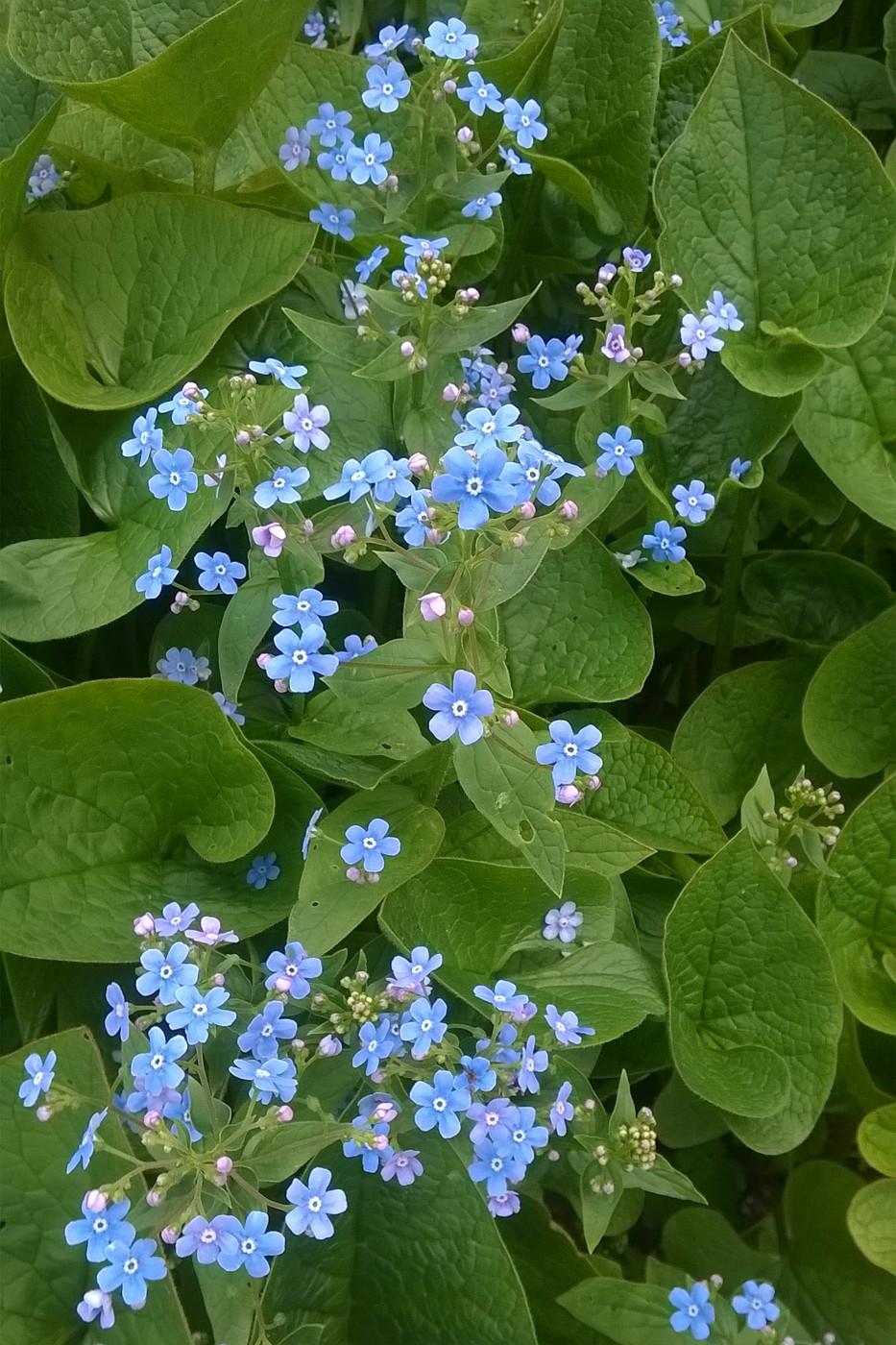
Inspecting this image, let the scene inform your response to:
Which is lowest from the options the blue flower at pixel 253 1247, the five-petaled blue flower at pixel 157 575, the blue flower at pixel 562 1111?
the blue flower at pixel 562 1111

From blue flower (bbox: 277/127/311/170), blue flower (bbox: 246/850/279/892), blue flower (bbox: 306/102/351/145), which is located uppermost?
blue flower (bbox: 306/102/351/145)

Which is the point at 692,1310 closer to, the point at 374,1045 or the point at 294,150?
the point at 374,1045

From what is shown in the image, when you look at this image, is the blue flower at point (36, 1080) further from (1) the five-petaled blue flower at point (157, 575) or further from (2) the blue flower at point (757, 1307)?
(2) the blue flower at point (757, 1307)

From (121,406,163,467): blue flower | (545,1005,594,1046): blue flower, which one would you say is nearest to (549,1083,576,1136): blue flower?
(545,1005,594,1046): blue flower

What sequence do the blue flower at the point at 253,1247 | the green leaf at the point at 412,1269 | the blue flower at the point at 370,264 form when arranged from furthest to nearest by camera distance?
the blue flower at the point at 370,264
the green leaf at the point at 412,1269
the blue flower at the point at 253,1247

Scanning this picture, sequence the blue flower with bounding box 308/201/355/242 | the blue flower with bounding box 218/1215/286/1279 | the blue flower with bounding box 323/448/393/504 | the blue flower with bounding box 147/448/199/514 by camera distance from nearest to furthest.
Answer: the blue flower with bounding box 218/1215/286/1279 < the blue flower with bounding box 323/448/393/504 < the blue flower with bounding box 147/448/199/514 < the blue flower with bounding box 308/201/355/242

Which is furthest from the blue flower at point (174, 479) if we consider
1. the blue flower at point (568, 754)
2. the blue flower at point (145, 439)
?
the blue flower at point (568, 754)

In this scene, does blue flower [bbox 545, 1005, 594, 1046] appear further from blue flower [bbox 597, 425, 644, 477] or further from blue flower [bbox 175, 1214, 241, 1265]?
blue flower [bbox 597, 425, 644, 477]
